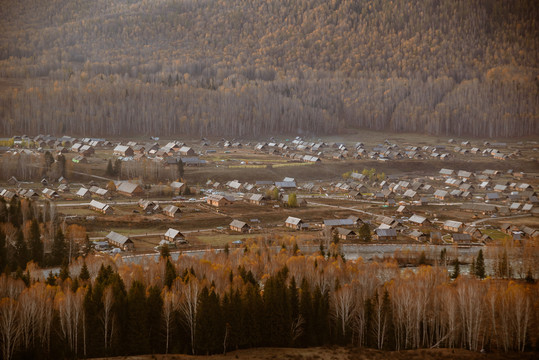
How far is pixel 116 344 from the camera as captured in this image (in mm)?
29656

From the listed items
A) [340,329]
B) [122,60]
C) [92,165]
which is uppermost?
[122,60]

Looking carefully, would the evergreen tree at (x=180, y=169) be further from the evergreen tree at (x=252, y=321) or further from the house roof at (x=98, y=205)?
the evergreen tree at (x=252, y=321)

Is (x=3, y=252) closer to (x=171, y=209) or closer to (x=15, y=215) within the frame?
(x=15, y=215)

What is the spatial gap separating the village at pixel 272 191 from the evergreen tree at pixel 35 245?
531cm

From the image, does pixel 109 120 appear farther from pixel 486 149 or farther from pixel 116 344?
pixel 116 344

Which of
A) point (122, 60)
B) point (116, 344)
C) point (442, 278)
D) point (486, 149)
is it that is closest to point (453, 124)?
point (486, 149)

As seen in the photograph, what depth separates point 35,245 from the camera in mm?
42781

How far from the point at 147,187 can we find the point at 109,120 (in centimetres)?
5265

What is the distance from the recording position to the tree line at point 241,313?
1171 inches

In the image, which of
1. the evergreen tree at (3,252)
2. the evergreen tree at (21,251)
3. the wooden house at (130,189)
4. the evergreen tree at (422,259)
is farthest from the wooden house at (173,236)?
the wooden house at (130,189)

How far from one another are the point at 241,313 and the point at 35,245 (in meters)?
18.3

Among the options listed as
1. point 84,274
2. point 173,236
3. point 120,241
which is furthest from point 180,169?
point 84,274

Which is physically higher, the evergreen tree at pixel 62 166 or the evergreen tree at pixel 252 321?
the evergreen tree at pixel 62 166

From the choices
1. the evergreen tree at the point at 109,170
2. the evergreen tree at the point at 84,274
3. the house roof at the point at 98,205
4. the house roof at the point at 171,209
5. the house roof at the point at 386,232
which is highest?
the evergreen tree at the point at 109,170
